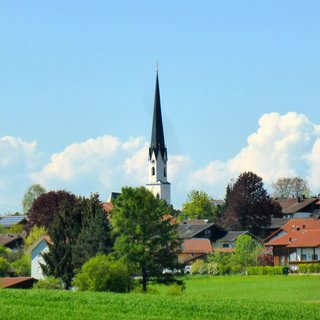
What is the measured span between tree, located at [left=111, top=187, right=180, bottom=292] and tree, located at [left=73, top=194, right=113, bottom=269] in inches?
334

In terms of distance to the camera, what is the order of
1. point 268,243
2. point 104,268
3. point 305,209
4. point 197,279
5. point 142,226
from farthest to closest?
point 305,209 < point 268,243 < point 197,279 < point 142,226 < point 104,268

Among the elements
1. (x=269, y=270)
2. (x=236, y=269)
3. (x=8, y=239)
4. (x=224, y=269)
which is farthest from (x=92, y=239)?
(x=8, y=239)

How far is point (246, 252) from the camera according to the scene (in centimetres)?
10344

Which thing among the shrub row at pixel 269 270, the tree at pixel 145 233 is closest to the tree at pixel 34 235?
the shrub row at pixel 269 270

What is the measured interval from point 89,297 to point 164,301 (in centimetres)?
349

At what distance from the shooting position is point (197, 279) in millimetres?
89312

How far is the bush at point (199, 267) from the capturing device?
101 m

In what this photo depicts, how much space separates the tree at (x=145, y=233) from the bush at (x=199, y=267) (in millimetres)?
39634

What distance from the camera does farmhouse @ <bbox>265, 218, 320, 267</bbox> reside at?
99.1 m

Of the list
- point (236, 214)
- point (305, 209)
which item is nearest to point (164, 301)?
point (236, 214)

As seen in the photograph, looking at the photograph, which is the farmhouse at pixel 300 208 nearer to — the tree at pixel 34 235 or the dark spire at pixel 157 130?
the dark spire at pixel 157 130

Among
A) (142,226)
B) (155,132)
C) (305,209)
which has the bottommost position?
(142,226)

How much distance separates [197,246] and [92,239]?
4624 cm

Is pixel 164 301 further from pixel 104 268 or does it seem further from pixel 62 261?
pixel 62 261
